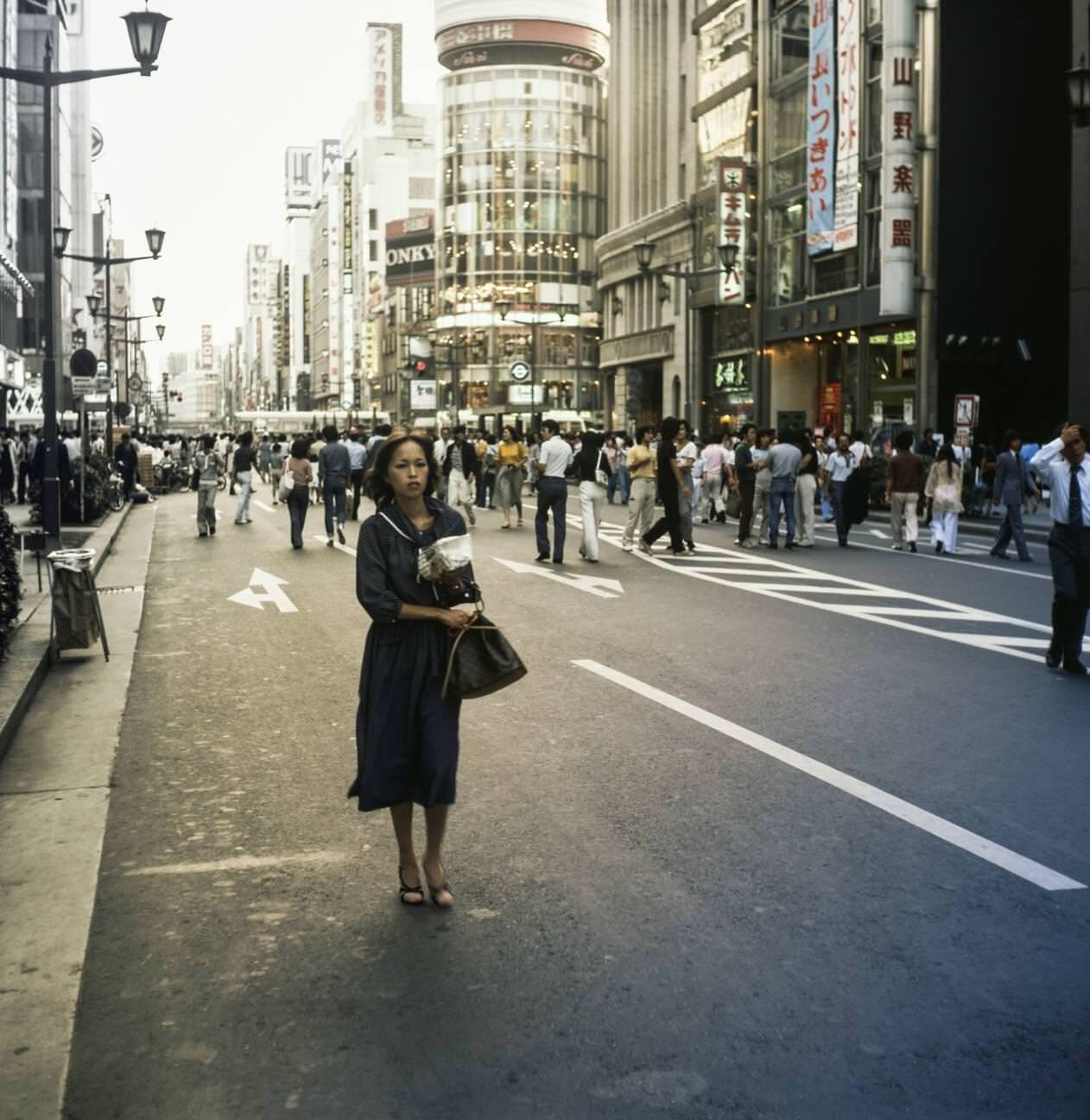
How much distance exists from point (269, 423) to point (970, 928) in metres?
97.7

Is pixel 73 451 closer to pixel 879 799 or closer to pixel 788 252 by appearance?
pixel 879 799

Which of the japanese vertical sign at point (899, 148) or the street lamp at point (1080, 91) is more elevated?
the japanese vertical sign at point (899, 148)

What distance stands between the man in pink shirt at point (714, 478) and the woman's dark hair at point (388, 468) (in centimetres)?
2323

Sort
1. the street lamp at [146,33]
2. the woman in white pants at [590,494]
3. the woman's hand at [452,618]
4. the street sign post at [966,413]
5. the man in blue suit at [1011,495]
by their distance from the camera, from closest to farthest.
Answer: the woman's hand at [452,618] → the street lamp at [146,33] → the woman in white pants at [590,494] → the man in blue suit at [1011,495] → the street sign post at [966,413]

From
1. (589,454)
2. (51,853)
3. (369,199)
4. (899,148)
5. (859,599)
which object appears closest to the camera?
(51,853)

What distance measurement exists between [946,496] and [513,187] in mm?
100124

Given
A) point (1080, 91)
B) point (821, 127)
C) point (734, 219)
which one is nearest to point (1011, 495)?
point (1080, 91)

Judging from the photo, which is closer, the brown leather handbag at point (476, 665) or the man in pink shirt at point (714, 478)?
the brown leather handbag at point (476, 665)

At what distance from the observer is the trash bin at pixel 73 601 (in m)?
10.9

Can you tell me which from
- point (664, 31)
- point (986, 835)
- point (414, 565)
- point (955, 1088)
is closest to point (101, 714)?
point (414, 565)

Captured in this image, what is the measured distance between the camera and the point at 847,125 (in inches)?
1649

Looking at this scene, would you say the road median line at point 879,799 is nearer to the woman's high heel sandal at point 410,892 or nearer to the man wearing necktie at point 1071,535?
the woman's high heel sandal at point 410,892

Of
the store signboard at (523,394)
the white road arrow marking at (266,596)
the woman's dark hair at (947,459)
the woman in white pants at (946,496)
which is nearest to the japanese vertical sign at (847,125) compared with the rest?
the woman's dark hair at (947,459)

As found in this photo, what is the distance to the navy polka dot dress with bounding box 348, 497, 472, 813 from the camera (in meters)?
5.11
